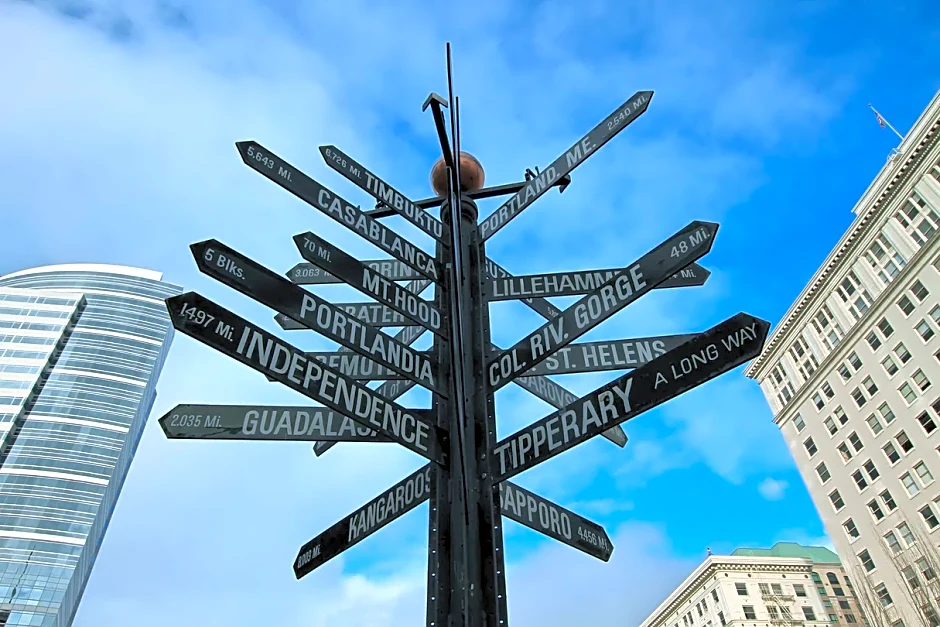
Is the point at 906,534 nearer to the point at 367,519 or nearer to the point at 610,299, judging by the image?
the point at 610,299

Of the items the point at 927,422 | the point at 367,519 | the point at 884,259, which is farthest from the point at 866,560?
the point at 367,519

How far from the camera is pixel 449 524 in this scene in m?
3.32

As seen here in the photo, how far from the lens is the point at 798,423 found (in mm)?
55406

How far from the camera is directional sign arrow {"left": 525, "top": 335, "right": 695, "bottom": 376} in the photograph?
4.18 meters

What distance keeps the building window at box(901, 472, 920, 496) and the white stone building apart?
25.3 meters

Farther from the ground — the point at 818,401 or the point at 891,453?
the point at 818,401

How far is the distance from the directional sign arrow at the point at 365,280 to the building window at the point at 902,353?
167 ft

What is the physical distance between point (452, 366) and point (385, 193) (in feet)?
6.65

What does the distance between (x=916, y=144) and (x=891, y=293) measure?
11399mm

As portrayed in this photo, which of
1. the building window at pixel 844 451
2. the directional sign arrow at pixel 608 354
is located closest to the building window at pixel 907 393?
the building window at pixel 844 451

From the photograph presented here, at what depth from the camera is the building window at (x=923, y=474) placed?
40281 millimetres

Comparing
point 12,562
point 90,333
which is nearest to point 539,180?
point 12,562

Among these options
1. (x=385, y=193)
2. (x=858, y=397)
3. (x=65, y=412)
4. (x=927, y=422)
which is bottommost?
(x=385, y=193)

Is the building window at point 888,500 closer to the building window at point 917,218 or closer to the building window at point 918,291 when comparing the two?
the building window at point 918,291
